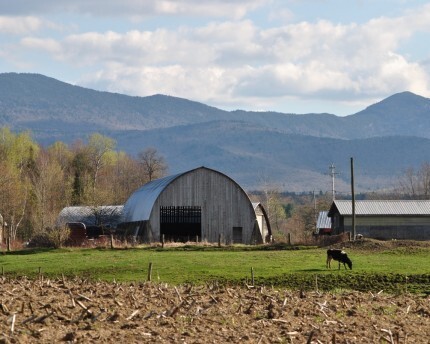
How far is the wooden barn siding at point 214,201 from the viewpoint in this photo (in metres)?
79.2

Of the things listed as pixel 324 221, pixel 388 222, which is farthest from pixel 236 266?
pixel 324 221

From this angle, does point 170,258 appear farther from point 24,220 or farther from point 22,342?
point 24,220

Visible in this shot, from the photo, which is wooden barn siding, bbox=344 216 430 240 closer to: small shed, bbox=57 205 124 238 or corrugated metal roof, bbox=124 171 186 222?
corrugated metal roof, bbox=124 171 186 222

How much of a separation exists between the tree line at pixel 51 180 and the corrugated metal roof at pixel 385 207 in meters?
22.5

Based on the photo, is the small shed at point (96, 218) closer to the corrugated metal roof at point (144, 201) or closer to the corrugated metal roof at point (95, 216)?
the corrugated metal roof at point (95, 216)

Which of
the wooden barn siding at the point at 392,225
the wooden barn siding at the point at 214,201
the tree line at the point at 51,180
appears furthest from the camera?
the tree line at the point at 51,180

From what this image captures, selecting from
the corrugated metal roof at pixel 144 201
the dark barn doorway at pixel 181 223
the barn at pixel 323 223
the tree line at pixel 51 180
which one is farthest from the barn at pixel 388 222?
the tree line at pixel 51 180

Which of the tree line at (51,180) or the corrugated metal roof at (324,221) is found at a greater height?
the tree line at (51,180)

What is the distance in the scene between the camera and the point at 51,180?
119 metres

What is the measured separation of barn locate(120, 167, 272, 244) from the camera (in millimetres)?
78375

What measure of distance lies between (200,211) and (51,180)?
42884mm

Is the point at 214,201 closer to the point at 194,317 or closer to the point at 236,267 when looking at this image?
the point at 236,267

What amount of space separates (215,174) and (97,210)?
1544 centimetres

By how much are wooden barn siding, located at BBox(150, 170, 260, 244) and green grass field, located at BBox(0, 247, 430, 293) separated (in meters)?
16.7
